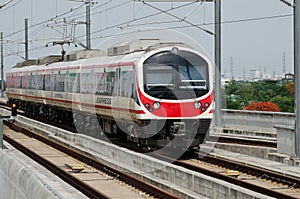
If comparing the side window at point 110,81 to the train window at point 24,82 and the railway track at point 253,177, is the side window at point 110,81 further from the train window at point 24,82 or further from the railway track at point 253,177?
the train window at point 24,82

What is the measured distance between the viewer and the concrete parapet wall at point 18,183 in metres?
9.66

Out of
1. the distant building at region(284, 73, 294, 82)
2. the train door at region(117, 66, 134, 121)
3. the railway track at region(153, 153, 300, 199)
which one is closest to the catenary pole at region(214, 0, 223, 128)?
the railway track at region(153, 153, 300, 199)

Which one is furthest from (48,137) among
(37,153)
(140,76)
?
(140,76)

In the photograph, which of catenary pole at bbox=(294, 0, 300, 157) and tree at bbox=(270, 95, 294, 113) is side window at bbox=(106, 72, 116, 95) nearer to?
catenary pole at bbox=(294, 0, 300, 157)

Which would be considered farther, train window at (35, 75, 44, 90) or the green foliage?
the green foliage

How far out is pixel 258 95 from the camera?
71562 mm

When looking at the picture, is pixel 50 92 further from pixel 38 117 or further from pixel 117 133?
pixel 117 133

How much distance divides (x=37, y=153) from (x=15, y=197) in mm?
11840

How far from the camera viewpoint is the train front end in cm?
1900

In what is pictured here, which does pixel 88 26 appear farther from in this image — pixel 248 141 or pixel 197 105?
pixel 197 105

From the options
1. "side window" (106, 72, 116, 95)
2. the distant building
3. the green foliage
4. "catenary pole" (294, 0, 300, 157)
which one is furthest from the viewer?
the distant building

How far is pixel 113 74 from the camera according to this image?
71.9ft

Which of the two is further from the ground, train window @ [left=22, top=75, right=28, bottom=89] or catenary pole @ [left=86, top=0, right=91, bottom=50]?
catenary pole @ [left=86, top=0, right=91, bottom=50]

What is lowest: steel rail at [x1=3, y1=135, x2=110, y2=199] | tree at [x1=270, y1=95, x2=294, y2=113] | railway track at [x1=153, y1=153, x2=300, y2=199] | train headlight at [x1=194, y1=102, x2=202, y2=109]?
steel rail at [x1=3, y1=135, x2=110, y2=199]
